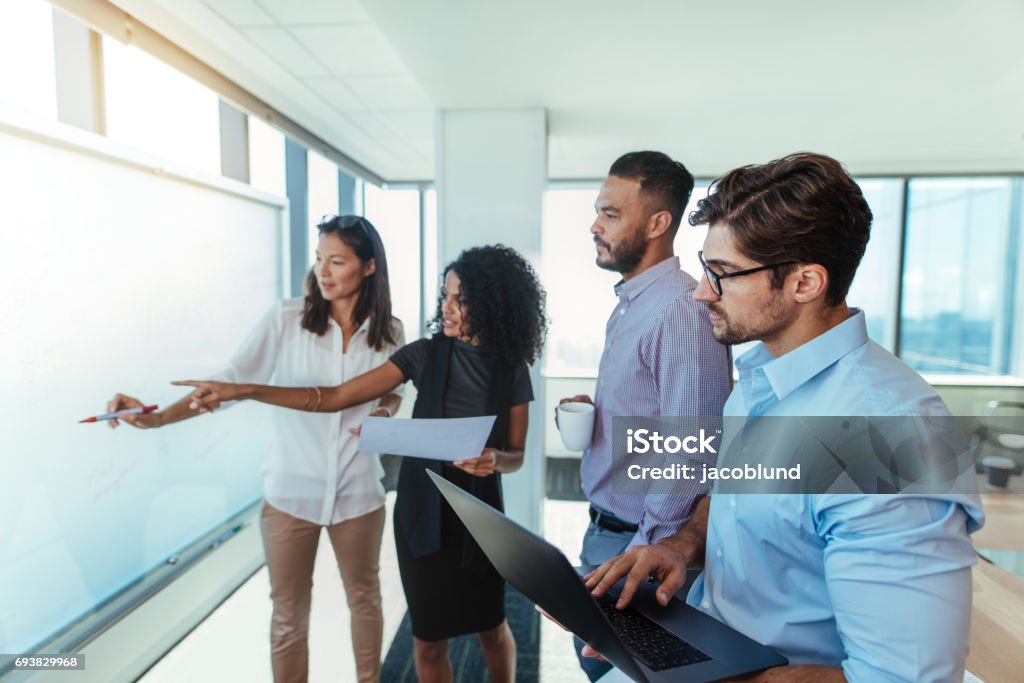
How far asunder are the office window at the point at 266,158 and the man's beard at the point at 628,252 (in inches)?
69.7

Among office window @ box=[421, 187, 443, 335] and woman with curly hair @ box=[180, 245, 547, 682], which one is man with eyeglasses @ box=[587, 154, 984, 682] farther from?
office window @ box=[421, 187, 443, 335]

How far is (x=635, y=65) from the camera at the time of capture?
2.14 metres

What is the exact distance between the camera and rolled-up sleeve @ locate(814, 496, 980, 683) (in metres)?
0.56

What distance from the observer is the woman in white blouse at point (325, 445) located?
150 centimetres

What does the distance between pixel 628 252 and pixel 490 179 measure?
1471 mm

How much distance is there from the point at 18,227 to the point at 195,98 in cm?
96

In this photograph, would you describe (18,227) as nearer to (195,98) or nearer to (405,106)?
(195,98)

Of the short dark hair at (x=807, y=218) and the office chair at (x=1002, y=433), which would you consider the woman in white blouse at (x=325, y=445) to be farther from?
the office chair at (x=1002, y=433)

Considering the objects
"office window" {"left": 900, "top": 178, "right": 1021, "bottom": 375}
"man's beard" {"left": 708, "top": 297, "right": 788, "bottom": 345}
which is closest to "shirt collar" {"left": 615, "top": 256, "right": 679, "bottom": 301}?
"man's beard" {"left": 708, "top": 297, "right": 788, "bottom": 345}

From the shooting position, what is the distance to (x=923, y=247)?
170 inches

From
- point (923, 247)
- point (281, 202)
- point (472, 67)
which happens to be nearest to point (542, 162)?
point (472, 67)

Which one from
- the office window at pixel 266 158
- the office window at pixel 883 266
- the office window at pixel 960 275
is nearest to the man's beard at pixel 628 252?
the office window at pixel 266 158

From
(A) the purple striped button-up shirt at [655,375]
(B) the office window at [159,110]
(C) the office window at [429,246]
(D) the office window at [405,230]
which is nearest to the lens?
(A) the purple striped button-up shirt at [655,375]

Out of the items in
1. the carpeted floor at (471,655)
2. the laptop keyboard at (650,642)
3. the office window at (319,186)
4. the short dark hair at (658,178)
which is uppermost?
the office window at (319,186)
